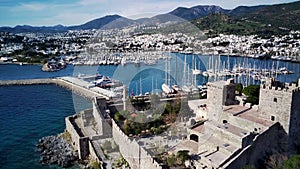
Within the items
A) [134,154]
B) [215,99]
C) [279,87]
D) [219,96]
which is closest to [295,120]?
[279,87]

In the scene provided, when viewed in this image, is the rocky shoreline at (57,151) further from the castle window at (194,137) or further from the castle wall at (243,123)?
the castle wall at (243,123)

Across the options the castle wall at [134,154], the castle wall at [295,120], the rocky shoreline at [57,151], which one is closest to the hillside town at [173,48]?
the rocky shoreline at [57,151]

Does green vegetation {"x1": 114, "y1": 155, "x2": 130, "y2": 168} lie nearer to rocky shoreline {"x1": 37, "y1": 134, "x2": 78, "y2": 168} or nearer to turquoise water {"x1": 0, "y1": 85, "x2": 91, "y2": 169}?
rocky shoreline {"x1": 37, "y1": 134, "x2": 78, "y2": 168}

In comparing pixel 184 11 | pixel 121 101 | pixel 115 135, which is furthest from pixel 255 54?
pixel 115 135

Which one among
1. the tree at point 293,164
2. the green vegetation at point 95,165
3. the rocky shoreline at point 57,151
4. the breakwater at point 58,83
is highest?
the tree at point 293,164

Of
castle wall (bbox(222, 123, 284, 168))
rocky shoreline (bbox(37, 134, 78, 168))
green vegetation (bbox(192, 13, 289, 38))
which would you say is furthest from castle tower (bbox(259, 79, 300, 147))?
green vegetation (bbox(192, 13, 289, 38))

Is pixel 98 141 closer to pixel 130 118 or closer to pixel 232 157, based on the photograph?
pixel 130 118

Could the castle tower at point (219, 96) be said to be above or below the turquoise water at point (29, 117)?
above
